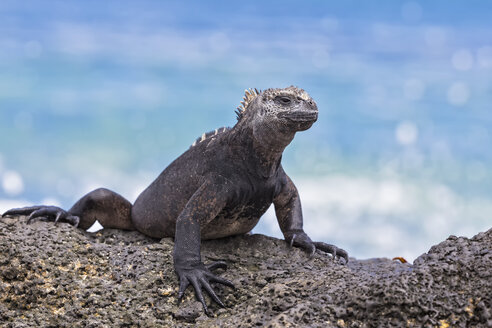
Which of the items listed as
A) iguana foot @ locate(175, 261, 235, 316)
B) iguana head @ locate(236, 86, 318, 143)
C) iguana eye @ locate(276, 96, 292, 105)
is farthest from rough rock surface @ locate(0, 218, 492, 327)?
iguana eye @ locate(276, 96, 292, 105)

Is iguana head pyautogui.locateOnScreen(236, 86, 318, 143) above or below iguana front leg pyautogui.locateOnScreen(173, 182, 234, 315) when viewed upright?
above

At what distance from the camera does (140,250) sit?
4824mm

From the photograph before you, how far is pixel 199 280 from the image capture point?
4.32m

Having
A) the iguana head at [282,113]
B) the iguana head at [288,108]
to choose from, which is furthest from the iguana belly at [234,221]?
the iguana head at [288,108]

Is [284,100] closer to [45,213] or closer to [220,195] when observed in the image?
[220,195]

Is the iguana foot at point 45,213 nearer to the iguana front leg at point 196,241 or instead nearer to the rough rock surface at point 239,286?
the rough rock surface at point 239,286

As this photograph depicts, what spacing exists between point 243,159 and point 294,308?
65.3 inches

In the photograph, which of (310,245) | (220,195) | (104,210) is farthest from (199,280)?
(104,210)

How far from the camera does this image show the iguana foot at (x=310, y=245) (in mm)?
5270

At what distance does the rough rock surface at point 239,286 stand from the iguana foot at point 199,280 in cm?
6

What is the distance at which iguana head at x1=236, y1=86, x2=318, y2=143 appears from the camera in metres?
4.45

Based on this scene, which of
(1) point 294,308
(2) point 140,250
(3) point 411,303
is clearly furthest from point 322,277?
A: (2) point 140,250

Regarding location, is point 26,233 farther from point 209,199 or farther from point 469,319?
point 469,319

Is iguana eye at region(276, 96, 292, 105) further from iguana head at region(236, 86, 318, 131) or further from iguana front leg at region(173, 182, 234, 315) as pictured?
iguana front leg at region(173, 182, 234, 315)
